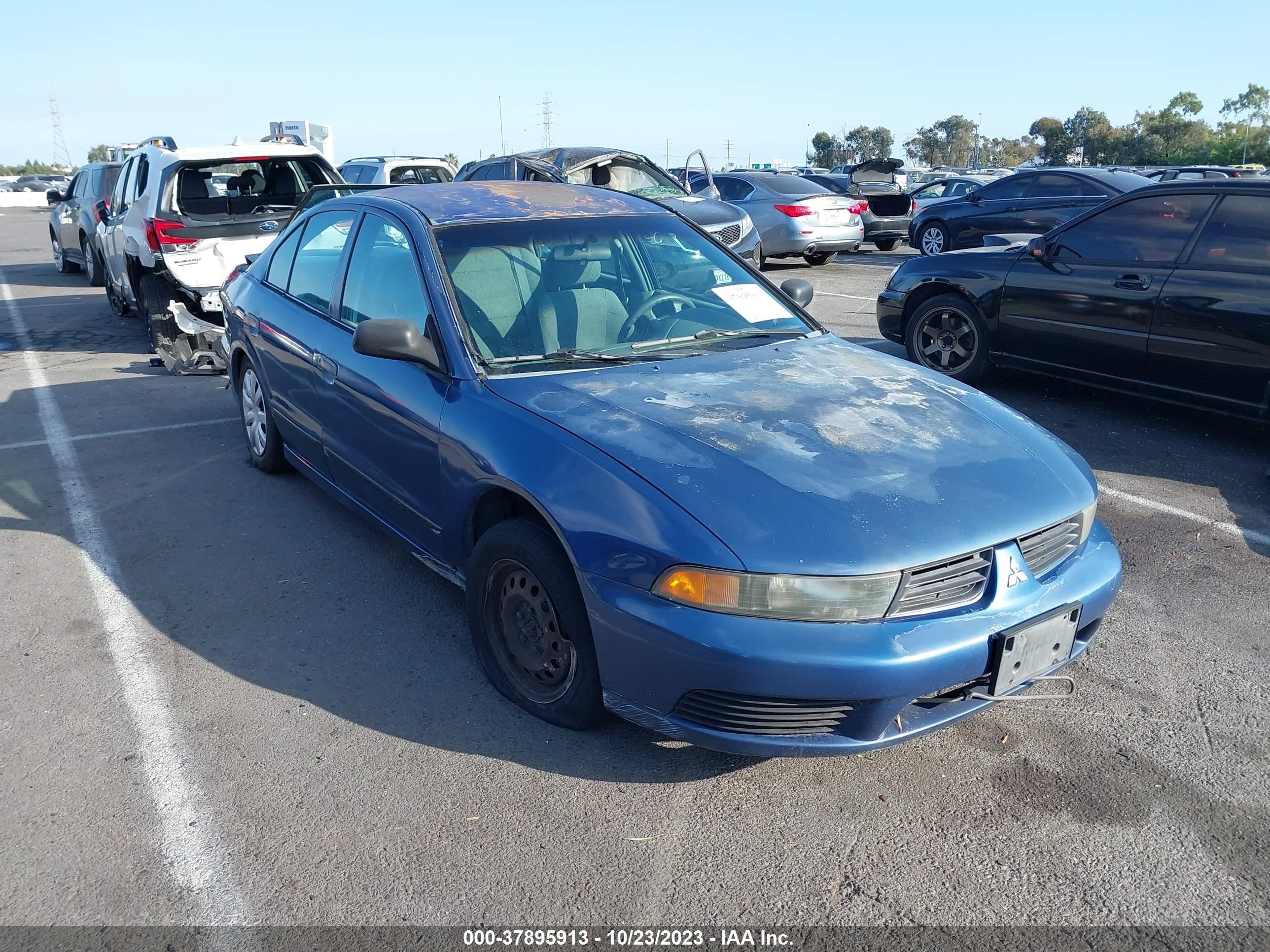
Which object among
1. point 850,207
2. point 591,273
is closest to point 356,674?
point 591,273

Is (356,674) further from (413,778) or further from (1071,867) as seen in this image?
(1071,867)

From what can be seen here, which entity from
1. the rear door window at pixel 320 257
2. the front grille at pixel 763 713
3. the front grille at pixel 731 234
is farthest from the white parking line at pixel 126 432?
the front grille at pixel 731 234

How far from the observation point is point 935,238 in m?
16.8

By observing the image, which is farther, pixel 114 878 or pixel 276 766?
pixel 276 766

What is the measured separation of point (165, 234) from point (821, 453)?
8.12 metres

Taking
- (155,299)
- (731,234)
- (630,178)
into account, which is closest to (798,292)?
(155,299)

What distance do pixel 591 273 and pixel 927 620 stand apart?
2.07 meters

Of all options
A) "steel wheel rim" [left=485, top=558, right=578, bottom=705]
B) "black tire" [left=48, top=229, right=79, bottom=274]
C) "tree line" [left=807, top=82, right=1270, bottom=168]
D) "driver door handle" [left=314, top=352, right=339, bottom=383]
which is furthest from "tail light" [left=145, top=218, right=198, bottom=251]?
"tree line" [left=807, top=82, right=1270, bottom=168]

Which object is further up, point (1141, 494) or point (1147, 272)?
point (1147, 272)

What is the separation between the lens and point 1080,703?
11.2ft

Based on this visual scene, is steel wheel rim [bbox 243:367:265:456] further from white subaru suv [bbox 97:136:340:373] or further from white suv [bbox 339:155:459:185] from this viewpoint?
white suv [bbox 339:155:459:185]

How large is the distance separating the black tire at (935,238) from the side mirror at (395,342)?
1410 cm

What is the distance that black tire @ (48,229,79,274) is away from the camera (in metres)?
17.3

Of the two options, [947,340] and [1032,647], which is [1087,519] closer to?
[1032,647]
